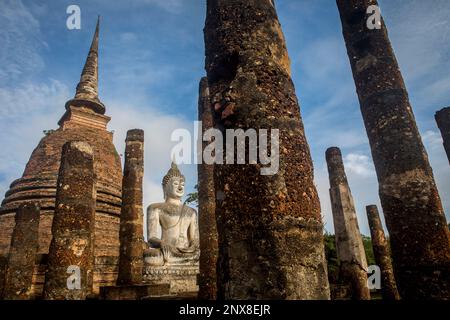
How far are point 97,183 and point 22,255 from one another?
5.97 meters

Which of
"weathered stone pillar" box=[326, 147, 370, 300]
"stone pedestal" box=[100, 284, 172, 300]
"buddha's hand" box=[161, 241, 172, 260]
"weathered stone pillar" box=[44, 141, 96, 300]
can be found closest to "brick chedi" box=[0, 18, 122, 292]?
"buddha's hand" box=[161, 241, 172, 260]

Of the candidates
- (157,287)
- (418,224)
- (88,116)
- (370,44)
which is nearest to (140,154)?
(157,287)

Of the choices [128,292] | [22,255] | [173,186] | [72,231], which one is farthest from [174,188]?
[72,231]

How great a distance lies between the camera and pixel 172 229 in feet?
36.6

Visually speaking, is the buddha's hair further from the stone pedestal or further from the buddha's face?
the stone pedestal

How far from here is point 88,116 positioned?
1933cm

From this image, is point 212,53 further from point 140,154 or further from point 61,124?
point 61,124

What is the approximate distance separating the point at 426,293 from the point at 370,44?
399 centimetres

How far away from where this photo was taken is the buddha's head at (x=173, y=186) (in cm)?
1200

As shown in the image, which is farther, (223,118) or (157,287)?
(157,287)

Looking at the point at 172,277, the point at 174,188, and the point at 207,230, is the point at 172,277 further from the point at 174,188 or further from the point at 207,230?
the point at 174,188

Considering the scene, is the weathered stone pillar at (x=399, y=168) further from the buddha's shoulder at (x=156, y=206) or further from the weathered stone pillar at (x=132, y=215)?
the buddha's shoulder at (x=156, y=206)

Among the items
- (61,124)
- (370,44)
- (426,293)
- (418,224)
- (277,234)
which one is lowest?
(426,293)

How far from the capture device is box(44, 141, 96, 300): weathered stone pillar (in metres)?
6.12
